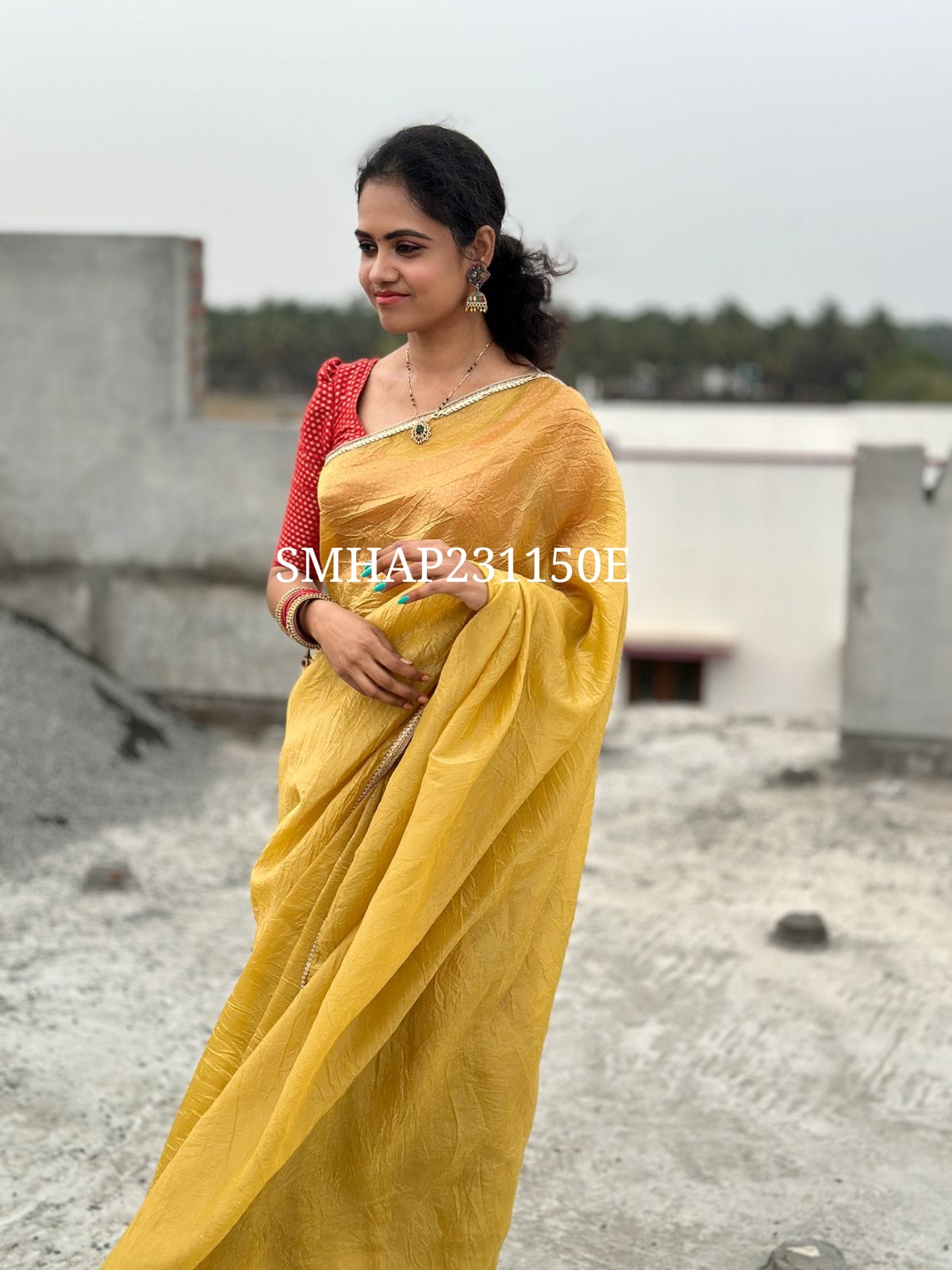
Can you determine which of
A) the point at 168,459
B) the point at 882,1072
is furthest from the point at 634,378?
the point at 882,1072

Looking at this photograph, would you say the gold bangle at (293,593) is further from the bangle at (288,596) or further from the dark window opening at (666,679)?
the dark window opening at (666,679)

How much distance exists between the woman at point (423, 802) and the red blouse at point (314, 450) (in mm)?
67

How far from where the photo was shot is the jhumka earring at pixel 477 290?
2.20 meters

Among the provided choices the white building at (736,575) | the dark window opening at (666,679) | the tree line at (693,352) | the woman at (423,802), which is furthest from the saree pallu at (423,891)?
the tree line at (693,352)

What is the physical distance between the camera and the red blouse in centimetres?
237

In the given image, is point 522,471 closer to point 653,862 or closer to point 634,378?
point 653,862

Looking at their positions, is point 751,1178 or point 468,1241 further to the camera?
point 751,1178

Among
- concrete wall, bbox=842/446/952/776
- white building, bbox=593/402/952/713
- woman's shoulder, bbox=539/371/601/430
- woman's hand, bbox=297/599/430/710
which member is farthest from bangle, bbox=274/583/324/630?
white building, bbox=593/402/952/713

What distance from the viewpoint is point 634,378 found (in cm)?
5112

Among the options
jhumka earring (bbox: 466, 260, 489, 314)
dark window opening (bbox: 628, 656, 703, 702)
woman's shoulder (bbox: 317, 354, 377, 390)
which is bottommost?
dark window opening (bbox: 628, 656, 703, 702)

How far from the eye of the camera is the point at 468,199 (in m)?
2.12

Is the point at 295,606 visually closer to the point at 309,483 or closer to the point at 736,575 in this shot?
the point at 309,483

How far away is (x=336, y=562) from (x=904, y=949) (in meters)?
2.97

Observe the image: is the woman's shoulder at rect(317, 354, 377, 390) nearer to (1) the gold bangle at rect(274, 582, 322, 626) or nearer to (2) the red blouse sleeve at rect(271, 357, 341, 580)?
(2) the red blouse sleeve at rect(271, 357, 341, 580)
